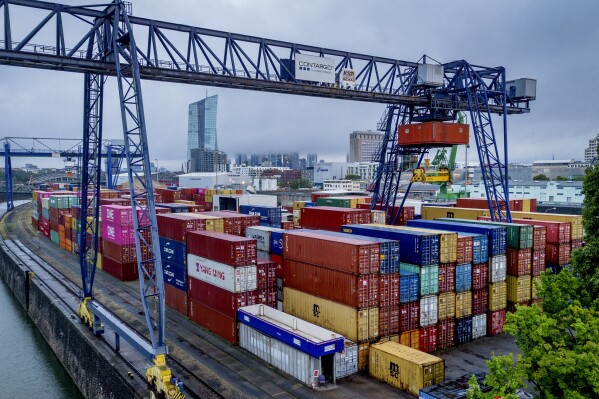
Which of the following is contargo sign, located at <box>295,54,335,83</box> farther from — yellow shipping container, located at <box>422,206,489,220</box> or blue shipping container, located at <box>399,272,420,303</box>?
yellow shipping container, located at <box>422,206,489,220</box>

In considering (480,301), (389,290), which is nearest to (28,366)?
(389,290)

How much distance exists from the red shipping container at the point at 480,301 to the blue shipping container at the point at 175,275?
65.1ft

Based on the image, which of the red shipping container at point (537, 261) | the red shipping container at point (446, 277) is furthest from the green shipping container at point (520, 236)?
the red shipping container at point (446, 277)

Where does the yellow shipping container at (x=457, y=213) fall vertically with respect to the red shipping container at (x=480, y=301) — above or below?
above

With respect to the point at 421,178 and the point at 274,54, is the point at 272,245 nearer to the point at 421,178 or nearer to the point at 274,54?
the point at 274,54

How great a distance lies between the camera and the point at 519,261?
30.5m

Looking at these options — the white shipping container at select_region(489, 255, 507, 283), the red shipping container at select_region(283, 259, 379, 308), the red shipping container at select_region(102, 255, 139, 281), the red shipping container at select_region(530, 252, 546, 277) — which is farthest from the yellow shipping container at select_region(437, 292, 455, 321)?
the red shipping container at select_region(102, 255, 139, 281)

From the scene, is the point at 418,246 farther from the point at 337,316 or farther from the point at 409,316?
the point at 337,316

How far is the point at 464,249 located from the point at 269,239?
44.6 feet

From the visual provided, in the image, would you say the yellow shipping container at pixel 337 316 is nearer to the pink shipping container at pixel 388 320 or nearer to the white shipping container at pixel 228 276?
the pink shipping container at pixel 388 320

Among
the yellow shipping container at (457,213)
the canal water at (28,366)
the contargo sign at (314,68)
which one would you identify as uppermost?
the contargo sign at (314,68)

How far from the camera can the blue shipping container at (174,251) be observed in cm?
3355

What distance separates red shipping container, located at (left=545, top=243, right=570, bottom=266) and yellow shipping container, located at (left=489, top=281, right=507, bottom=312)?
266 inches

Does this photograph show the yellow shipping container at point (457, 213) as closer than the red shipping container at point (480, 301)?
No
